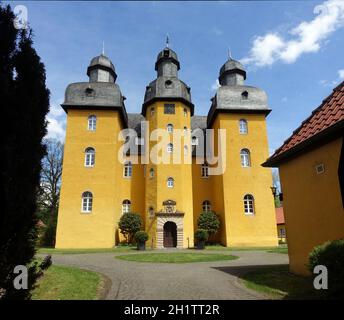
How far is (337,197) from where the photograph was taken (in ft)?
25.0

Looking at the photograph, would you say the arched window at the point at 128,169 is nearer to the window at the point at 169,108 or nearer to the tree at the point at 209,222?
the window at the point at 169,108

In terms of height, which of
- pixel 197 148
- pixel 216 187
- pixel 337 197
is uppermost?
pixel 197 148

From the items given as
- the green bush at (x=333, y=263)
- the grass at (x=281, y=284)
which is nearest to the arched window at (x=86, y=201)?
the grass at (x=281, y=284)

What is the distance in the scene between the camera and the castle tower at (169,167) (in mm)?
24406

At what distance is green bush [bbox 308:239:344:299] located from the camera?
5.14 meters

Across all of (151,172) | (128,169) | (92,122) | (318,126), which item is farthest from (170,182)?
(318,126)

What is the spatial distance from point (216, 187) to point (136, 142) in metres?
9.15

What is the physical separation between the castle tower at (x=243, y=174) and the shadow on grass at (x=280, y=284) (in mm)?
14753

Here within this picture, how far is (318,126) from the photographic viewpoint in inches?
345

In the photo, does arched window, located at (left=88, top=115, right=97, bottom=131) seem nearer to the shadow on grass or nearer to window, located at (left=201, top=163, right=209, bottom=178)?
window, located at (left=201, top=163, right=209, bottom=178)

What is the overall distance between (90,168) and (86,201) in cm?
288

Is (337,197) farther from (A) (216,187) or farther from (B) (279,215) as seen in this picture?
(B) (279,215)

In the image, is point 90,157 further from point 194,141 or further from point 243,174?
point 243,174
